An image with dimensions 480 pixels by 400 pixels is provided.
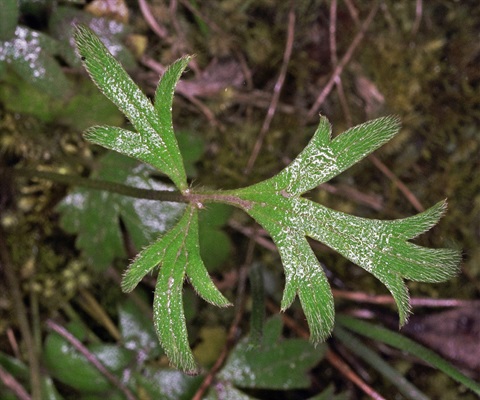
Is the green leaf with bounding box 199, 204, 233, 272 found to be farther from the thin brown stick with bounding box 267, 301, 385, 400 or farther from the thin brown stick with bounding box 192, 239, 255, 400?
the thin brown stick with bounding box 267, 301, 385, 400

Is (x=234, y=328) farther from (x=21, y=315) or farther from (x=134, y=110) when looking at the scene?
(x=134, y=110)

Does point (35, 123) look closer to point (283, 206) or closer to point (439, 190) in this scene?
point (283, 206)

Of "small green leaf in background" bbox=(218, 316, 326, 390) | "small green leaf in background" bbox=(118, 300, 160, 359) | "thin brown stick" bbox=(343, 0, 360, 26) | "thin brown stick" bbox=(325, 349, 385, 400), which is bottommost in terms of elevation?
"thin brown stick" bbox=(325, 349, 385, 400)

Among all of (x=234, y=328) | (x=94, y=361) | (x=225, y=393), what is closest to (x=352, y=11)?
(x=234, y=328)

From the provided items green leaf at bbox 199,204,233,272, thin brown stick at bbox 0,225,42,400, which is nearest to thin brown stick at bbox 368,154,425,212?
green leaf at bbox 199,204,233,272

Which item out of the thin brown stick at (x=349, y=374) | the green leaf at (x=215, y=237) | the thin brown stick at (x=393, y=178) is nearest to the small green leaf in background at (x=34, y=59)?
the green leaf at (x=215, y=237)

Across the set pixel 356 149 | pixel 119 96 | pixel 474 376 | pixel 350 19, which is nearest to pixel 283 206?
pixel 356 149
